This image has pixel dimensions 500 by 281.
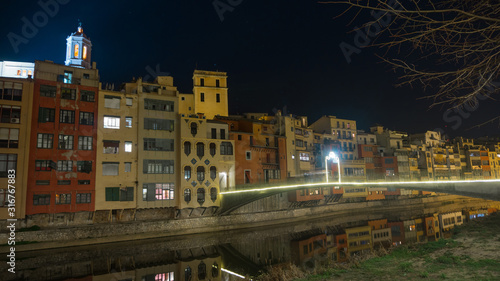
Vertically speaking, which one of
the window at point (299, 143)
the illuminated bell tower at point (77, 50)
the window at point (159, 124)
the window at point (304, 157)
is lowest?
the window at point (304, 157)

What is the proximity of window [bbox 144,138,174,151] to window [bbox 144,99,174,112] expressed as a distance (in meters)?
4.17

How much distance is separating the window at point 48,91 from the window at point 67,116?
2043mm

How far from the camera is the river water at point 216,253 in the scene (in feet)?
77.6

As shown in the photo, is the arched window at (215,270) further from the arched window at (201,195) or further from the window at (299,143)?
A: the window at (299,143)

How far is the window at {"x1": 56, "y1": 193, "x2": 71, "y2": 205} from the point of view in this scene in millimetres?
33594

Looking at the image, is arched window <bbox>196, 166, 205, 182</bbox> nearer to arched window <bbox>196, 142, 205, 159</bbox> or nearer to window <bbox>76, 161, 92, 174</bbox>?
arched window <bbox>196, 142, 205, 159</bbox>

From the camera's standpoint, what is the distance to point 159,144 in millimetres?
40062

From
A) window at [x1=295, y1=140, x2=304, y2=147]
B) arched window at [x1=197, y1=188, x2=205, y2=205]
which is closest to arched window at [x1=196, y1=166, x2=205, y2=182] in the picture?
arched window at [x1=197, y1=188, x2=205, y2=205]

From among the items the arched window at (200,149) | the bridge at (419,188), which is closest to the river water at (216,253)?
the bridge at (419,188)

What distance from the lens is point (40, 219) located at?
Result: 108 ft

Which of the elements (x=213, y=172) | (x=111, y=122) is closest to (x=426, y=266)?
(x=213, y=172)

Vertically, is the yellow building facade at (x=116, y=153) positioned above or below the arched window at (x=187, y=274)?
above

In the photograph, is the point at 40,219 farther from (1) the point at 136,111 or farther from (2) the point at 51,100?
(1) the point at 136,111

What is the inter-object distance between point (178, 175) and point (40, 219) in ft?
49.9
